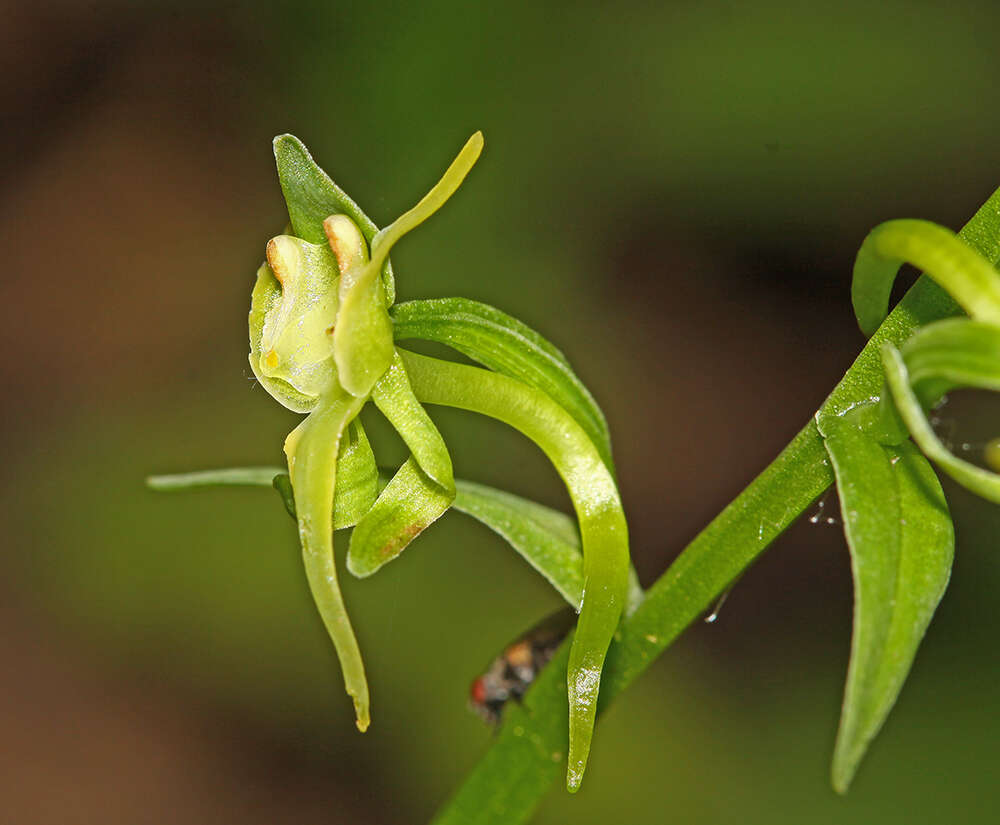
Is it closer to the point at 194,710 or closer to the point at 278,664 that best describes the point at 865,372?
the point at 278,664

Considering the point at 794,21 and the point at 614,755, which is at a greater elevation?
the point at 794,21

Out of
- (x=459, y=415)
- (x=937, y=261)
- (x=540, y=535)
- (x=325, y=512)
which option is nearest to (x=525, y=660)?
(x=540, y=535)

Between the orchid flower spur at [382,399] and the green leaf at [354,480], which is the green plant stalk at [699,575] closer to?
the orchid flower spur at [382,399]

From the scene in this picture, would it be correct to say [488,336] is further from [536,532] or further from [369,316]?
[536,532]

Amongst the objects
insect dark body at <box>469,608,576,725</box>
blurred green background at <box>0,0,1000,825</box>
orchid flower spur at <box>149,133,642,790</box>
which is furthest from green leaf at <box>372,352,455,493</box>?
blurred green background at <box>0,0,1000,825</box>

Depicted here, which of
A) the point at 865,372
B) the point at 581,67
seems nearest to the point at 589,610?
the point at 865,372

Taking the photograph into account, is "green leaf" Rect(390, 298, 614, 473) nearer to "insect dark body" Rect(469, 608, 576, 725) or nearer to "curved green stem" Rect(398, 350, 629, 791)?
"curved green stem" Rect(398, 350, 629, 791)
